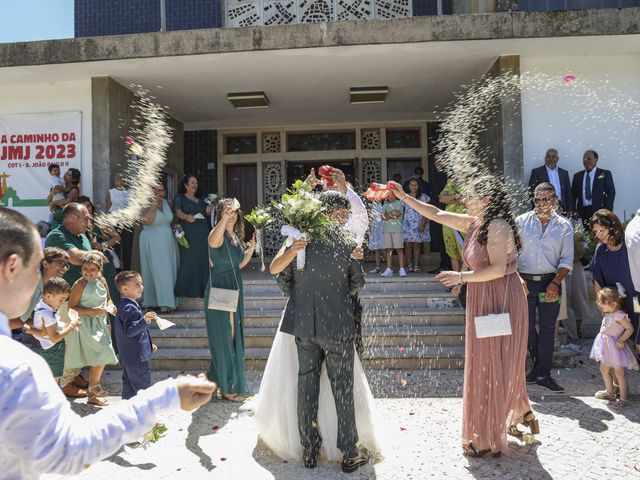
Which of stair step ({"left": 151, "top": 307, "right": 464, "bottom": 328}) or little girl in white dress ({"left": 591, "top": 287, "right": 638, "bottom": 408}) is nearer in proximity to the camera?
little girl in white dress ({"left": 591, "top": 287, "right": 638, "bottom": 408})

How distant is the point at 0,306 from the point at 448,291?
7.51 metres

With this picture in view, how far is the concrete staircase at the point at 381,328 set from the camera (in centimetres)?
705

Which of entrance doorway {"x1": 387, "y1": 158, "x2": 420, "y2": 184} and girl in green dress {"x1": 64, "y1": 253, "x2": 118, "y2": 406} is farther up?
entrance doorway {"x1": 387, "y1": 158, "x2": 420, "y2": 184}

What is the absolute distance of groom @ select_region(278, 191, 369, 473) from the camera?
398cm

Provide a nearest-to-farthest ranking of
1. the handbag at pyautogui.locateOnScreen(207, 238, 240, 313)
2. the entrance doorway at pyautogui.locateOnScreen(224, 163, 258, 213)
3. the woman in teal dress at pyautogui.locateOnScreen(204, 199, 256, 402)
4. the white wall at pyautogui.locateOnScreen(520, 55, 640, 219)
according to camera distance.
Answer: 1. the handbag at pyautogui.locateOnScreen(207, 238, 240, 313)
2. the woman in teal dress at pyautogui.locateOnScreen(204, 199, 256, 402)
3. the white wall at pyautogui.locateOnScreen(520, 55, 640, 219)
4. the entrance doorway at pyautogui.locateOnScreen(224, 163, 258, 213)

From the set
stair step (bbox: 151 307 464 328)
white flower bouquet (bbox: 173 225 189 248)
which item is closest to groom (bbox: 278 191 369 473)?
stair step (bbox: 151 307 464 328)

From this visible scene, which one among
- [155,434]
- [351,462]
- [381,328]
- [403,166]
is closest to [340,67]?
[381,328]

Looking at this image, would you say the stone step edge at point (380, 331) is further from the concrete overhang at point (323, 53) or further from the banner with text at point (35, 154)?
the concrete overhang at point (323, 53)

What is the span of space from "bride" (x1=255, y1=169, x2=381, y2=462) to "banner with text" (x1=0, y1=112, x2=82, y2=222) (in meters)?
6.60

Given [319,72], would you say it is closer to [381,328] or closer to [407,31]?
[407,31]

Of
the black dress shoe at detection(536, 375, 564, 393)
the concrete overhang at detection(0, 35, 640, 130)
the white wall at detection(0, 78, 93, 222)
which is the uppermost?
the concrete overhang at detection(0, 35, 640, 130)

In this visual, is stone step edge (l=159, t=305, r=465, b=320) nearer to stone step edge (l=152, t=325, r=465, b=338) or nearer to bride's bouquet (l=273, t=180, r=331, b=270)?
stone step edge (l=152, t=325, r=465, b=338)

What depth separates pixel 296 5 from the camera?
1068 centimetres

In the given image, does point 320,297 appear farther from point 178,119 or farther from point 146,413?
point 178,119
